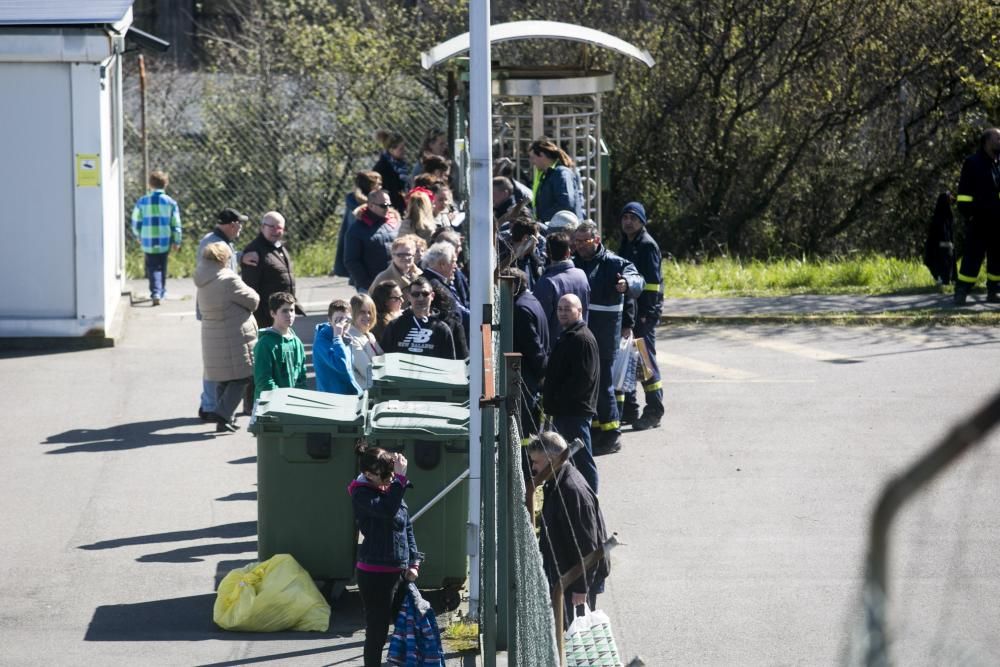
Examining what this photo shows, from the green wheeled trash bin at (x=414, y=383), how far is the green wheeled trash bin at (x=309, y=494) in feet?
2.15

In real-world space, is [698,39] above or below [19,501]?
above

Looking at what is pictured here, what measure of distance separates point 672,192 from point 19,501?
13.0 m

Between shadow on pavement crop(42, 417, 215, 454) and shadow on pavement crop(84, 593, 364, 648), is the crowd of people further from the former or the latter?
shadow on pavement crop(84, 593, 364, 648)

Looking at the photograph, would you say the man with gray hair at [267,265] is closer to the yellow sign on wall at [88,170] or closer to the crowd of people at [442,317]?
the crowd of people at [442,317]

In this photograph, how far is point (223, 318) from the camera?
10.7m

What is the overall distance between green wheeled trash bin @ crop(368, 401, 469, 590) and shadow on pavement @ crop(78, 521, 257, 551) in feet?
5.01

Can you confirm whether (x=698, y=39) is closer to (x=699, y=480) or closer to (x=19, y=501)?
(x=699, y=480)

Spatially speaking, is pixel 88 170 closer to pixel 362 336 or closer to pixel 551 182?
pixel 551 182

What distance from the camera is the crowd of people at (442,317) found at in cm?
842

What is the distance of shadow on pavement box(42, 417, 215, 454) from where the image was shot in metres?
10.4

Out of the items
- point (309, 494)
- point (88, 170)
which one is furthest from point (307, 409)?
point (88, 170)

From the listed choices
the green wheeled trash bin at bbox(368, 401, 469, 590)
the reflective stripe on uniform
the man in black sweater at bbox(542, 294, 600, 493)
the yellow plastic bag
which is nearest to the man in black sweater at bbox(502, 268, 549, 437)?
the man in black sweater at bbox(542, 294, 600, 493)

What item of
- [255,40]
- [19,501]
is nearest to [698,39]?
[255,40]

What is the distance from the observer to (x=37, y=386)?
12297 millimetres
